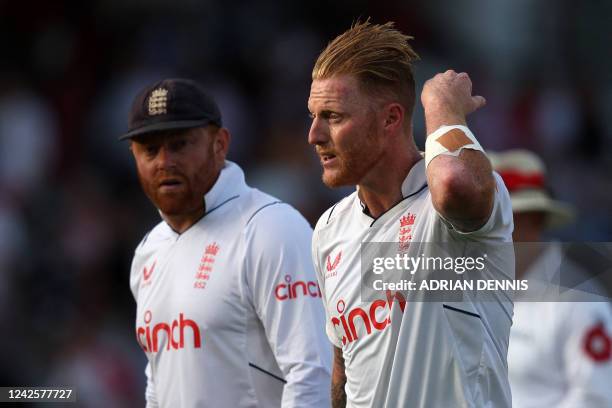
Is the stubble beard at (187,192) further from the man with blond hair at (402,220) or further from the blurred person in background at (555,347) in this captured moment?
the blurred person in background at (555,347)

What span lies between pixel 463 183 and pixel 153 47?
8.25m

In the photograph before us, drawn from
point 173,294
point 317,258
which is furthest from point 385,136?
point 173,294

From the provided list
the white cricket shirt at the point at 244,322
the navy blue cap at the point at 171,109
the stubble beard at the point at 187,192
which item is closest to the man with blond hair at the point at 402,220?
the white cricket shirt at the point at 244,322

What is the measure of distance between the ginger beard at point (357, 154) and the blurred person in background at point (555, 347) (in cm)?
174

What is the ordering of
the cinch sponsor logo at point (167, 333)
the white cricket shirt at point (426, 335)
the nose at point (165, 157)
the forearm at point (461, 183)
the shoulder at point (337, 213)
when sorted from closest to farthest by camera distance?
the forearm at point (461, 183) → the white cricket shirt at point (426, 335) → the shoulder at point (337, 213) → the cinch sponsor logo at point (167, 333) → the nose at point (165, 157)

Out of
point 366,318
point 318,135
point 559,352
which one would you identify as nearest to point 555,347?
point 559,352

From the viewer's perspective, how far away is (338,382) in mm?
4438

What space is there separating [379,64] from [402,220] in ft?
1.81

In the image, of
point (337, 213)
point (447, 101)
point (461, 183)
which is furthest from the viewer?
point (337, 213)

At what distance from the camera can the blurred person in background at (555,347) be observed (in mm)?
5254

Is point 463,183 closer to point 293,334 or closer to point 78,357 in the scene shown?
point 293,334

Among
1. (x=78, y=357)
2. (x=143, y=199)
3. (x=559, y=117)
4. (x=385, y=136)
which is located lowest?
(x=78, y=357)

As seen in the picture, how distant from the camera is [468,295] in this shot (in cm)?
374

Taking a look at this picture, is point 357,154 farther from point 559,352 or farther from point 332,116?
point 559,352
